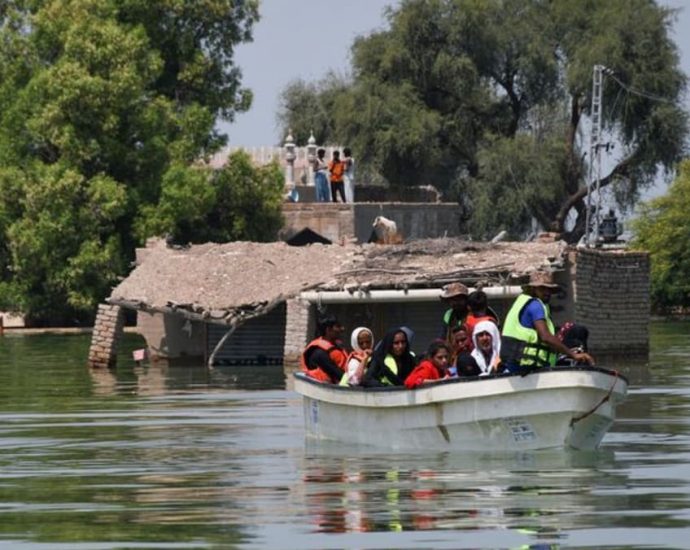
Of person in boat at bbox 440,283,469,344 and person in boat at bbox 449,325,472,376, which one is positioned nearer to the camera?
person in boat at bbox 449,325,472,376

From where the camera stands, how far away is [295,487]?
68.4ft

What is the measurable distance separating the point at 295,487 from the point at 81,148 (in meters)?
47.1

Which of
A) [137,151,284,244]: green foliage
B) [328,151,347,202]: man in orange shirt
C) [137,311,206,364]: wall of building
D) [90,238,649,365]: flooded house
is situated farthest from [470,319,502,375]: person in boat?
[137,151,284,244]: green foliage

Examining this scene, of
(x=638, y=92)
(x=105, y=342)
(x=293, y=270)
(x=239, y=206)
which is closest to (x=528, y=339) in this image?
(x=293, y=270)

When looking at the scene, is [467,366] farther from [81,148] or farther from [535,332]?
[81,148]

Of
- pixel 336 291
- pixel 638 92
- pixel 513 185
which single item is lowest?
pixel 336 291

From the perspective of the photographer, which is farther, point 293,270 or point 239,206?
point 239,206

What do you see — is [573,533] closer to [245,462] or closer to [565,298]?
[245,462]

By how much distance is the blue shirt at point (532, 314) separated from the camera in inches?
892

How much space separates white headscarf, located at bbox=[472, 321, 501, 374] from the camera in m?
23.5

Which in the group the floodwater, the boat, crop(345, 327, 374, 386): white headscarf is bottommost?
the floodwater

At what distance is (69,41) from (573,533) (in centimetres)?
5086

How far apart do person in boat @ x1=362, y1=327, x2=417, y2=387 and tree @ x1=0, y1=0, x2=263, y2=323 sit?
137 feet

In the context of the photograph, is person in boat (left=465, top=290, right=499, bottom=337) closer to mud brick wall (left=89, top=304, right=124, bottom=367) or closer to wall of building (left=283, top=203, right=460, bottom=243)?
mud brick wall (left=89, top=304, right=124, bottom=367)
